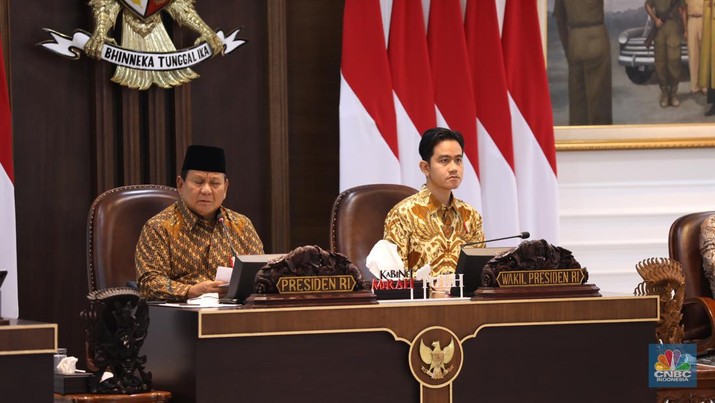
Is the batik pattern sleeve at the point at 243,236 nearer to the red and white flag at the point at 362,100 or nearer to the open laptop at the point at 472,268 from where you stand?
the open laptop at the point at 472,268

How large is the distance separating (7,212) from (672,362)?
2.82 m

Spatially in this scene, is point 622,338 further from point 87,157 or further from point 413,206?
point 87,157

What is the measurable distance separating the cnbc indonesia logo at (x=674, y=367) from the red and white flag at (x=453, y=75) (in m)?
1.96

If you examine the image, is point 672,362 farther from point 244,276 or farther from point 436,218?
point 244,276

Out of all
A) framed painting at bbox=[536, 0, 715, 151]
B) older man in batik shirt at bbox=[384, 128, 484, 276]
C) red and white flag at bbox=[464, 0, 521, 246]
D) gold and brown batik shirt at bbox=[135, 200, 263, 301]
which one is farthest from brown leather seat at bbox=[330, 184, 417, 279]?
framed painting at bbox=[536, 0, 715, 151]

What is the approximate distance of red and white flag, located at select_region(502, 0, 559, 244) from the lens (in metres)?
5.96

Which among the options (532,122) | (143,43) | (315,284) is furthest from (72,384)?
(532,122)

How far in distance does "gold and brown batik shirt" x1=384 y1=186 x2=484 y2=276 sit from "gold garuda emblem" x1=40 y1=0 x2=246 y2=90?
130 centimetres

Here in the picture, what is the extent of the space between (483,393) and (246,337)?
744mm

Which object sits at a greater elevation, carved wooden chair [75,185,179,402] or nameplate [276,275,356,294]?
carved wooden chair [75,185,179,402]

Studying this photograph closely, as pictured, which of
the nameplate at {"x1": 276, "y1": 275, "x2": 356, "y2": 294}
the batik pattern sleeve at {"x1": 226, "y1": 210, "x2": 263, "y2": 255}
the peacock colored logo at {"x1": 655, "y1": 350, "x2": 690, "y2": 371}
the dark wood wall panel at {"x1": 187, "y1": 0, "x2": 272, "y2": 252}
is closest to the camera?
the nameplate at {"x1": 276, "y1": 275, "x2": 356, "y2": 294}

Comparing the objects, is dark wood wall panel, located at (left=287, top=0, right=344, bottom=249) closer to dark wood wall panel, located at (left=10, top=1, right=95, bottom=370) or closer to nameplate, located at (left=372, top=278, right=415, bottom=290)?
dark wood wall panel, located at (left=10, top=1, right=95, bottom=370)

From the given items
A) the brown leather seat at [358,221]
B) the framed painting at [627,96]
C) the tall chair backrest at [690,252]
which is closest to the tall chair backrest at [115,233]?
the brown leather seat at [358,221]

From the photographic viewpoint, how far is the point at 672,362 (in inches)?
156
